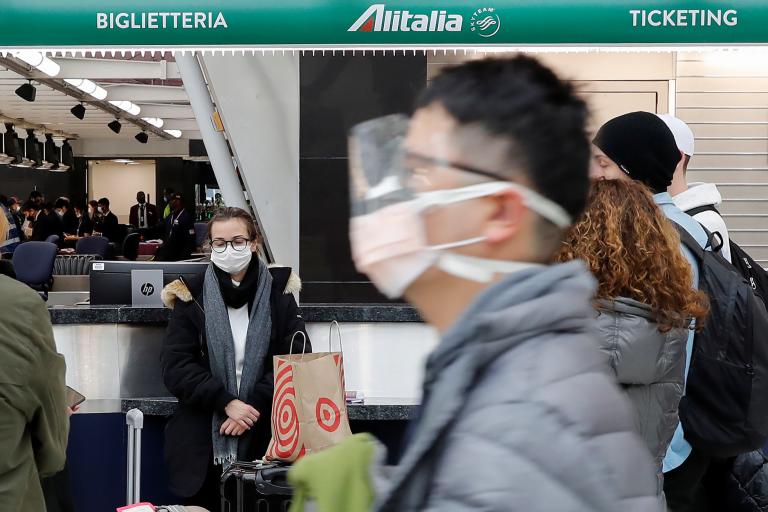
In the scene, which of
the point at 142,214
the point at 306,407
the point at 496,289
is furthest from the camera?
the point at 142,214

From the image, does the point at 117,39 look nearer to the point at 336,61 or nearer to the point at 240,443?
the point at 240,443

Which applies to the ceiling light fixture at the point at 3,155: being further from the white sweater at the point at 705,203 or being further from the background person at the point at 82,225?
the white sweater at the point at 705,203

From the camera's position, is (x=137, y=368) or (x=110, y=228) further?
(x=110, y=228)

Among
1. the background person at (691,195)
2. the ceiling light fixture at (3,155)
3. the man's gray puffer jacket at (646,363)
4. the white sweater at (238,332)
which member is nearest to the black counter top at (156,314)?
the white sweater at (238,332)

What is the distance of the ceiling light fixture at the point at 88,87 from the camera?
1792 centimetres

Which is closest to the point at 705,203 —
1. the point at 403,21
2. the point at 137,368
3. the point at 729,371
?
the point at 729,371

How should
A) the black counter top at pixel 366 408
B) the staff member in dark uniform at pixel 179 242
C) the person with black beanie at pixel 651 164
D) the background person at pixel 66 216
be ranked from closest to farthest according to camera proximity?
the person with black beanie at pixel 651 164 < the black counter top at pixel 366 408 < the staff member in dark uniform at pixel 179 242 < the background person at pixel 66 216

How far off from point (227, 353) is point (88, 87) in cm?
1533

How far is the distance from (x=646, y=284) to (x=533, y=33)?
Result: 2.30 meters

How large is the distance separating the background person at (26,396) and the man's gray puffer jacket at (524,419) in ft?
6.54

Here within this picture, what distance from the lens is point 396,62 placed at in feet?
26.1

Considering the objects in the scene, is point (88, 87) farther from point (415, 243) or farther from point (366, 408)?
point (415, 243)

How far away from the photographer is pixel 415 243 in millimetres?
1185

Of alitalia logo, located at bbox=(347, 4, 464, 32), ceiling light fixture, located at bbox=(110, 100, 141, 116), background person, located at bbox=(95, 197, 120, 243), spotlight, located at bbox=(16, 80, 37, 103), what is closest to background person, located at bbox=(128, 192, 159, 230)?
background person, located at bbox=(95, 197, 120, 243)
